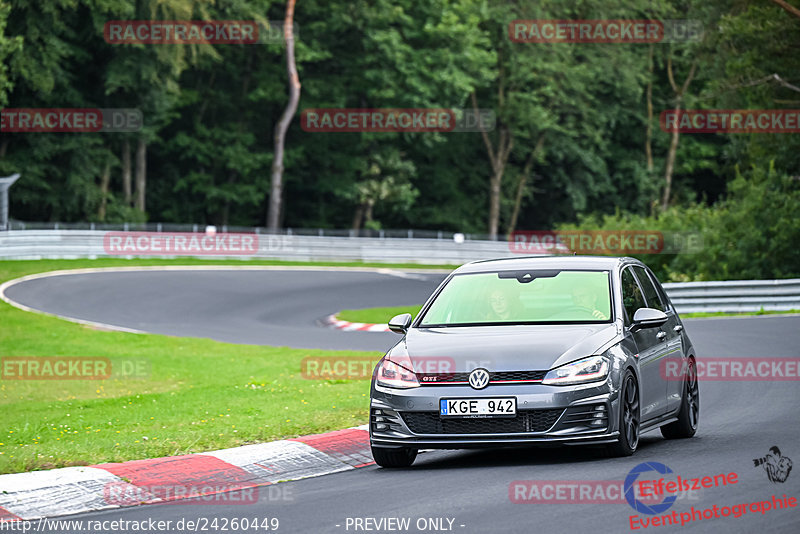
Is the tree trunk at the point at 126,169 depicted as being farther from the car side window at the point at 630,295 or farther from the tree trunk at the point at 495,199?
the car side window at the point at 630,295

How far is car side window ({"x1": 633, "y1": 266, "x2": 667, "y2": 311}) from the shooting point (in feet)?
36.5

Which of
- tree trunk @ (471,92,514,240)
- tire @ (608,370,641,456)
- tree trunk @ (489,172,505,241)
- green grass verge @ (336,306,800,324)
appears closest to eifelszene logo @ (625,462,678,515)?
tire @ (608,370,641,456)

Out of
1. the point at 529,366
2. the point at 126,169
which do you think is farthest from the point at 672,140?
the point at 529,366

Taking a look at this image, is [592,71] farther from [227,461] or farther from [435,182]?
[227,461]

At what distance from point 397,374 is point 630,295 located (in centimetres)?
234

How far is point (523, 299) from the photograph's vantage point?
10.3m

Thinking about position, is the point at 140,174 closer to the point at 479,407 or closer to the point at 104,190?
the point at 104,190

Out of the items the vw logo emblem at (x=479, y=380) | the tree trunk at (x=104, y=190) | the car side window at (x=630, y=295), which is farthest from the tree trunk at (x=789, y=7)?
the vw logo emblem at (x=479, y=380)

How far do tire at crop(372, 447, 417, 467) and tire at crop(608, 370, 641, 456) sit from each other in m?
1.53

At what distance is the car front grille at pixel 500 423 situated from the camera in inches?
353

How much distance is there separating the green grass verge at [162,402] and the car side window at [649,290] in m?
2.94

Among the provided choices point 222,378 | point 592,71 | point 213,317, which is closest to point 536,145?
point 592,71

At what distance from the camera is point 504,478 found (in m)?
8.74

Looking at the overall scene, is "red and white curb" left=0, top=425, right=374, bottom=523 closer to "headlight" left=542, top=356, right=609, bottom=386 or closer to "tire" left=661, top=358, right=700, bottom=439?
"headlight" left=542, top=356, right=609, bottom=386
